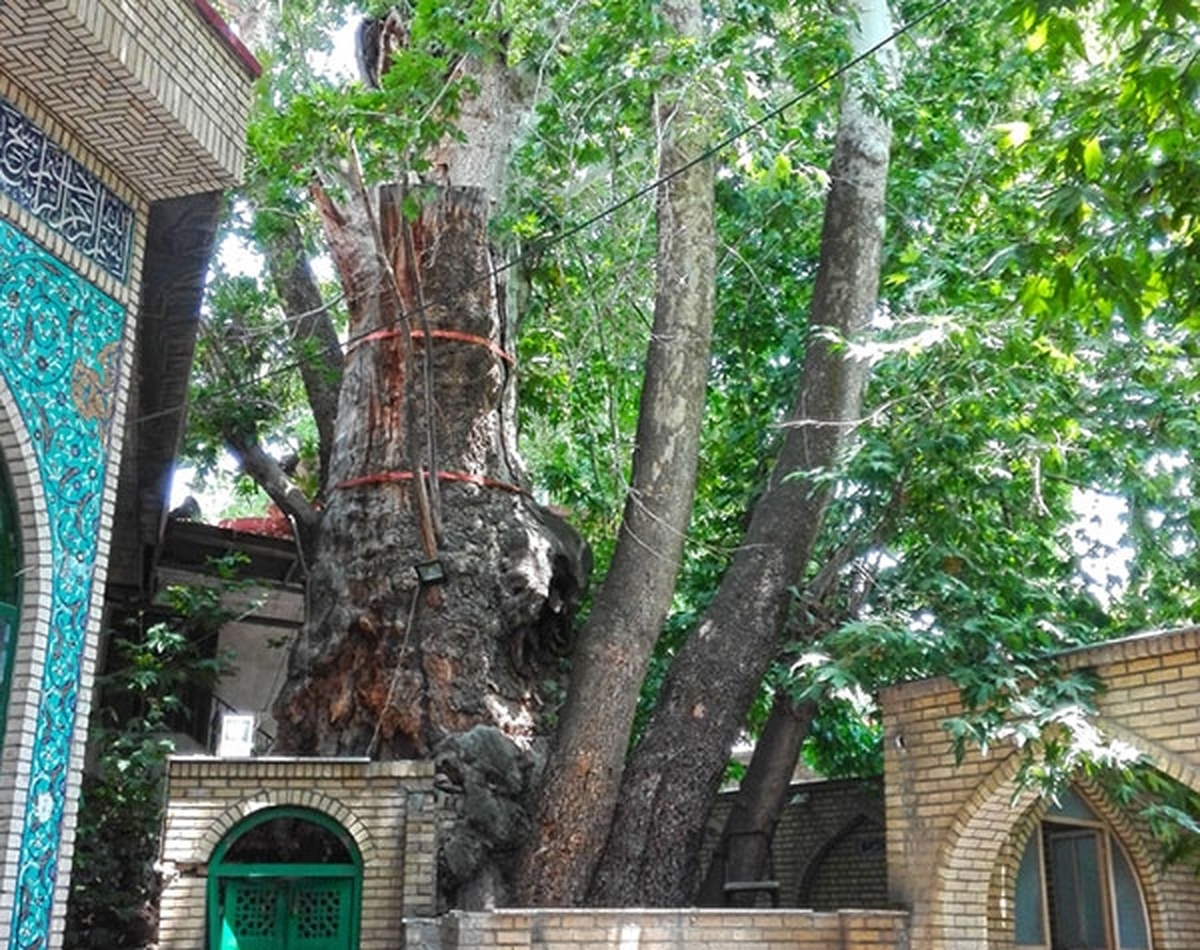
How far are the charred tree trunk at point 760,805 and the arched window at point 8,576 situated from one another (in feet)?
19.3

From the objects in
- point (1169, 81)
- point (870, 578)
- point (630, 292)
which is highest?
point (630, 292)

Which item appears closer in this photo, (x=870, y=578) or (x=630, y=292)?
(x=870, y=578)

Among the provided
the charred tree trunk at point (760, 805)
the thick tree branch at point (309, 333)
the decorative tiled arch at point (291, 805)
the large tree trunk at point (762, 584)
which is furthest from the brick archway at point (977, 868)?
the thick tree branch at point (309, 333)

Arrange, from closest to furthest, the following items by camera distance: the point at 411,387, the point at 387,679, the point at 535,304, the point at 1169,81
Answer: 1. the point at 1169,81
2. the point at 387,679
3. the point at 411,387
4. the point at 535,304

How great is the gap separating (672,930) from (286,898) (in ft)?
8.92

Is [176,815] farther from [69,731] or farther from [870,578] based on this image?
[870,578]

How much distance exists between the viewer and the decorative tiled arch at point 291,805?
8.52m

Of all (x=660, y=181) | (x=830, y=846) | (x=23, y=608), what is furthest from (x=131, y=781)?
(x=23, y=608)

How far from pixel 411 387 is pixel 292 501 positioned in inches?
70.8

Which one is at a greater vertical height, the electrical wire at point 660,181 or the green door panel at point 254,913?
the electrical wire at point 660,181

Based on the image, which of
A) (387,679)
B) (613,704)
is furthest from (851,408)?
(387,679)

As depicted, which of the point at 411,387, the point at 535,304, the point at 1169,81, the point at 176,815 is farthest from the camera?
the point at 535,304

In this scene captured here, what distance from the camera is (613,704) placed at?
29.0 feet

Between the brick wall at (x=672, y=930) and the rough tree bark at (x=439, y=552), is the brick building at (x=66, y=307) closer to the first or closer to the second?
the brick wall at (x=672, y=930)
